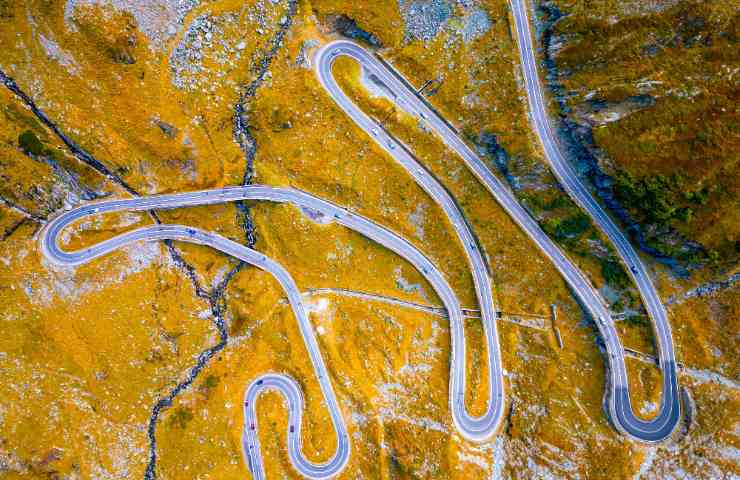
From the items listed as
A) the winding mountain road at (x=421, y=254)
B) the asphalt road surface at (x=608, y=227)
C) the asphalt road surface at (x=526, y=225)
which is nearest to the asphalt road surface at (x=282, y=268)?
the winding mountain road at (x=421, y=254)

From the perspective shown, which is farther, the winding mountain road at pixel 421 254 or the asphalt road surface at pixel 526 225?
the winding mountain road at pixel 421 254

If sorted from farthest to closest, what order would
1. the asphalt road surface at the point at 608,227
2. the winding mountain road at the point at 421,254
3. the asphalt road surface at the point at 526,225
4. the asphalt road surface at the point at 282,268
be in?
the asphalt road surface at the point at 282,268
the winding mountain road at the point at 421,254
the asphalt road surface at the point at 608,227
the asphalt road surface at the point at 526,225

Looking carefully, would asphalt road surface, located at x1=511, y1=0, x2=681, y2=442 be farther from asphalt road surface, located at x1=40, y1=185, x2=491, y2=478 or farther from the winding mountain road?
asphalt road surface, located at x1=40, y1=185, x2=491, y2=478

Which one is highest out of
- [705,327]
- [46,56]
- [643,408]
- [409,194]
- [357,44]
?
[357,44]

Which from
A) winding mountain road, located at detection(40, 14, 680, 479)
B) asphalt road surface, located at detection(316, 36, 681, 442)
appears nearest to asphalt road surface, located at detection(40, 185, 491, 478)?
winding mountain road, located at detection(40, 14, 680, 479)

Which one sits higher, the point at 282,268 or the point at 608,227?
the point at 282,268

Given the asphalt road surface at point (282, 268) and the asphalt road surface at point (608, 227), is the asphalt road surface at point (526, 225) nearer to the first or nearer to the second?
the asphalt road surface at point (608, 227)

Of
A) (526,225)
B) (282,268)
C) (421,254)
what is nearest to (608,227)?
(526,225)

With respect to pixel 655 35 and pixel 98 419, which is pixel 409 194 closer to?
pixel 655 35

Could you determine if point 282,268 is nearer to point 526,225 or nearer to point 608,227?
point 526,225

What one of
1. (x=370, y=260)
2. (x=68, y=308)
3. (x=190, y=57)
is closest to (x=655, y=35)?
(x=370, y=260)

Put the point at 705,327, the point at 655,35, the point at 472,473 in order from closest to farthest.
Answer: the point at 655,35 → the point at 705,327 → the point at 472,473
